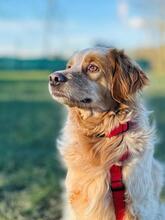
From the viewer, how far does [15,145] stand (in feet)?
39.3

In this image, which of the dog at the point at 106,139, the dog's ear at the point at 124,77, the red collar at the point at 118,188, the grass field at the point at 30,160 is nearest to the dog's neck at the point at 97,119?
the dog at the point at 106,139

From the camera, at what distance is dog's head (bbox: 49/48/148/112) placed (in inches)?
196

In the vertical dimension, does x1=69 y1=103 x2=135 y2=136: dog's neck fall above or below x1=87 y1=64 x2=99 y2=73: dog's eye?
below

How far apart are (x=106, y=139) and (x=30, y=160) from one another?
5408 mm

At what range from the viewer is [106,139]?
5.03 metres

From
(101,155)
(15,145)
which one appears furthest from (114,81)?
(15,145)

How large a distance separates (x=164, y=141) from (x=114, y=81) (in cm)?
826

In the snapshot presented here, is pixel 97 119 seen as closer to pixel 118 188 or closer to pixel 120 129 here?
pixel 120 129

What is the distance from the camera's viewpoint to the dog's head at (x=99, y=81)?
4.97 metres

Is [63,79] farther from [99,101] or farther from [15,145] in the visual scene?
[15,145]

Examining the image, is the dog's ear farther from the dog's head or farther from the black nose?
the black nose

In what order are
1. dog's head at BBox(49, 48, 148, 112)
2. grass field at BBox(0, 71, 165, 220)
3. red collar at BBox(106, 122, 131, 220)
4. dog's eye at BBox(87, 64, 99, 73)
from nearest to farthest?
red collar at BBox(106, 122, 131, 220), dog's head at BBox(49, 48, 148, 112), dog's eye at BBox(87, 64, 99, 73), grass field at BBox(0, 71, 165, 220)

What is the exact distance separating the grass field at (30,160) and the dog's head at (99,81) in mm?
582

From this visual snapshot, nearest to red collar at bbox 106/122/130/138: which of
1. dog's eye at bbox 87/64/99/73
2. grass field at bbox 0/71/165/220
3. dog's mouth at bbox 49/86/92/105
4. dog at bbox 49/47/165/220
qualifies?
dog at bbox 49/47/165/220
